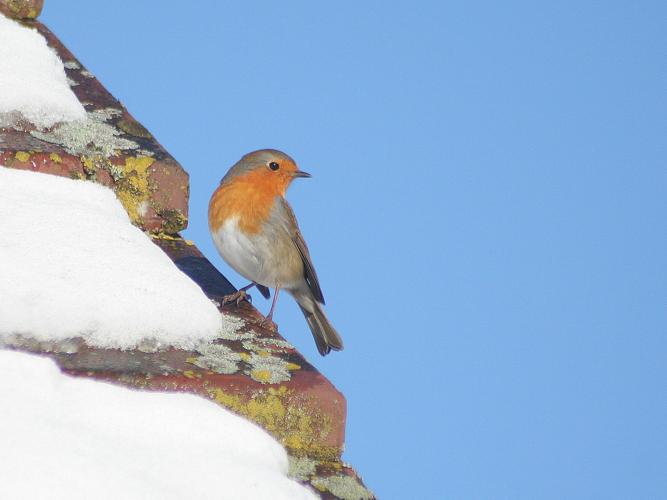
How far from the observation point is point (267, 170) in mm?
5426

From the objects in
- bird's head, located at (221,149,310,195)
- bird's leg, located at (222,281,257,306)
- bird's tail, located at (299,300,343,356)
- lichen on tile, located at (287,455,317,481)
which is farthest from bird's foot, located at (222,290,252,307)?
bird's tail, located at (299,300,343,356)

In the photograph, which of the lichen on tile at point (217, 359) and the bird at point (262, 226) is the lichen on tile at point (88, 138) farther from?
the bird at point (262, 226)

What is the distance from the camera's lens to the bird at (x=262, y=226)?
202 inches

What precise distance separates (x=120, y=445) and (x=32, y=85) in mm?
2168

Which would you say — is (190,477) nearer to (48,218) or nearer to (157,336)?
(157,336)

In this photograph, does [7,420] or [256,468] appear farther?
[256,468]

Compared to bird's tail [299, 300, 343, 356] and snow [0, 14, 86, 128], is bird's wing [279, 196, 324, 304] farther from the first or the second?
snow [0, 14, 86, 128]

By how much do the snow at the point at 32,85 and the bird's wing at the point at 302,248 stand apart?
1658 mm

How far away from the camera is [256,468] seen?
187 centimetres

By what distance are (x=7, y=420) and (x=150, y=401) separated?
1.11 ft

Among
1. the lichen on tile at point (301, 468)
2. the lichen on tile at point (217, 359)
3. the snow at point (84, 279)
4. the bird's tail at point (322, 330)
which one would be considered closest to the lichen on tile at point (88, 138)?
the snow at point (84, 279)

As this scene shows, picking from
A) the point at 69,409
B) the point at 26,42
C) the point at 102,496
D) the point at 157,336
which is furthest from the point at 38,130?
the point at 102,496

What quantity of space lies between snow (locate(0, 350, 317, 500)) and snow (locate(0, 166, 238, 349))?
1.13 feet

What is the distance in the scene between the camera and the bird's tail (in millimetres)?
5782
